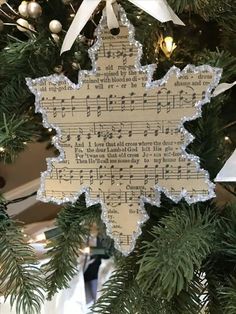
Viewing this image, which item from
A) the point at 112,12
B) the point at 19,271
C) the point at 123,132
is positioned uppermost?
the point at 112,12

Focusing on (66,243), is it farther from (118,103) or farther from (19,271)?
(118,103)

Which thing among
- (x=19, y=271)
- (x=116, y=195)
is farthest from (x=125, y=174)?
(x=19, y=271)

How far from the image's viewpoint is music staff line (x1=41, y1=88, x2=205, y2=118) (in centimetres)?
49

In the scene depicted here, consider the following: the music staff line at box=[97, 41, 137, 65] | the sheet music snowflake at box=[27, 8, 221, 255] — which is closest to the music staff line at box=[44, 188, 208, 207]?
the sheet music snowflake at box=[27, 8, 221, 255]

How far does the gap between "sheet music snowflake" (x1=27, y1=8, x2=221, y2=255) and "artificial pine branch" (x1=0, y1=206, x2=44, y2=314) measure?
2.1 inches

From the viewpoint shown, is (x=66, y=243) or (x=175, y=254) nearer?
(x=175, y=254)

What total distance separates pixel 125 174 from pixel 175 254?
10 centimetres

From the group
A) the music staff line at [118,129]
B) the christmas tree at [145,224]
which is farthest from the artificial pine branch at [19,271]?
the music staff line at [118,129]

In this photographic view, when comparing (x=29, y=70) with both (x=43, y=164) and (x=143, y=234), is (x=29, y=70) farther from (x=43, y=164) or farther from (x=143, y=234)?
(x=43, y=164)

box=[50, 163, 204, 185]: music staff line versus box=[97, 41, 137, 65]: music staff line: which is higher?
box=[97, 41, 137, 65]: music staff line

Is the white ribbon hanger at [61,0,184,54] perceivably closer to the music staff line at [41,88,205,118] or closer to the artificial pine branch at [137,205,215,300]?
the music staff line at [41,88,205,118]

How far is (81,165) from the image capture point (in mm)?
523

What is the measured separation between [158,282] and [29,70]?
10.0 inches

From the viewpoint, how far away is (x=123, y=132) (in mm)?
505
